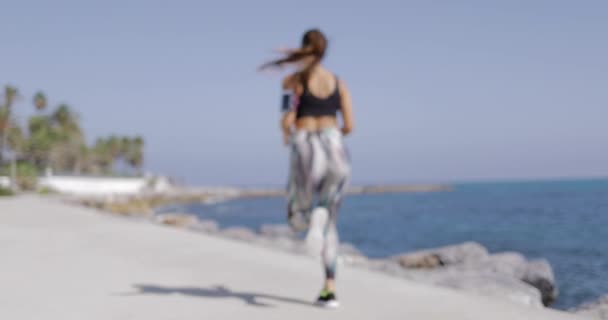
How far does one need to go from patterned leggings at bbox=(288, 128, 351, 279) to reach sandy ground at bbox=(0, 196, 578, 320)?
33.8 inches

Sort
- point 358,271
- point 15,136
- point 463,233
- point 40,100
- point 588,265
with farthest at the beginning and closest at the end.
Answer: point 40,100, point 15,136, point 463,233, point 588,265, point 358,271

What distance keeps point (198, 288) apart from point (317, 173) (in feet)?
6.37

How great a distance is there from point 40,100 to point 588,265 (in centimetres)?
8529

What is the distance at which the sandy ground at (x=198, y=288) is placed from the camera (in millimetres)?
4051

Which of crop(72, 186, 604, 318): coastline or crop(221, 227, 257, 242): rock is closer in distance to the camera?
crop(72, 186, 604, 318): coastline

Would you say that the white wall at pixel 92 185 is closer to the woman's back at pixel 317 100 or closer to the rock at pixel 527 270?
the rock at pixel 527 270

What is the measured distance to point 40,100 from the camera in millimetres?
81000

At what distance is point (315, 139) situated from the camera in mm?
4027

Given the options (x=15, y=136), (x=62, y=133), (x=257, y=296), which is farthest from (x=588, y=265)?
(x=62, y=133)

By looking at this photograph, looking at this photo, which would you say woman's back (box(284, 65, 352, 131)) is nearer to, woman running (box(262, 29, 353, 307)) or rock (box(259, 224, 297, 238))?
woman running (box(262, 29, 353, 307))

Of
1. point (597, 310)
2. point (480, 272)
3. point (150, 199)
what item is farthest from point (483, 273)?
point (150, 199)

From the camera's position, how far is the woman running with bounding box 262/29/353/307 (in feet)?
13.2

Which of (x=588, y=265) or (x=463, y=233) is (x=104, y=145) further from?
(x=588, y=265)

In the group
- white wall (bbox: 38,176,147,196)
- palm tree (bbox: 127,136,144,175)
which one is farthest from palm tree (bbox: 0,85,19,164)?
palm tree (bbox: 127,136,144,175)
